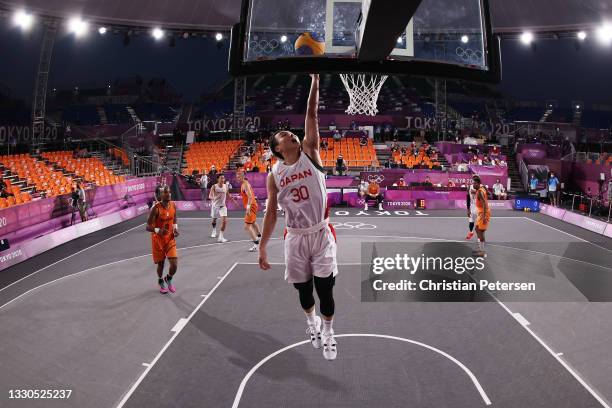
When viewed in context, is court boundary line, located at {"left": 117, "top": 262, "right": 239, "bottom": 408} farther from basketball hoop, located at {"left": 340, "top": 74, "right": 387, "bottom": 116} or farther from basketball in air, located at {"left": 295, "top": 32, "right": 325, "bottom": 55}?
basketball hoop, located at {"left": 340, "top": 74, "right": 387, "bottom": 116}

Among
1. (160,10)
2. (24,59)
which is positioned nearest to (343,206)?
(160,10)

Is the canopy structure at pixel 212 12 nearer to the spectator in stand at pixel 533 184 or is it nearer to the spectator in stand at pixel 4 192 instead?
the spectator in stand at pixel 533 184

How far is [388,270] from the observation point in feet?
33.9

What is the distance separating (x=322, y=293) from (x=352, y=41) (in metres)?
2.55

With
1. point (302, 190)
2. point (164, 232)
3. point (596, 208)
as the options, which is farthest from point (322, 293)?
point (596, 208)

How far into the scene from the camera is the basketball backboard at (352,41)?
4.56m

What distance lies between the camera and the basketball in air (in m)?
4.59

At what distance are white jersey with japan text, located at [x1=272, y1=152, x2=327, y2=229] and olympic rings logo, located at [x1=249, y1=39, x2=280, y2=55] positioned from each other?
133 cm

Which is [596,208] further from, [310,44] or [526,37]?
[310,44]

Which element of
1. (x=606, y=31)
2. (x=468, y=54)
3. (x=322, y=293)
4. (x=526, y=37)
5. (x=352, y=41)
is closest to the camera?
(x=322, y=293)

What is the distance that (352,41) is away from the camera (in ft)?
14.9

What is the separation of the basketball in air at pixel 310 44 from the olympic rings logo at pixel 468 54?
4.68 ft

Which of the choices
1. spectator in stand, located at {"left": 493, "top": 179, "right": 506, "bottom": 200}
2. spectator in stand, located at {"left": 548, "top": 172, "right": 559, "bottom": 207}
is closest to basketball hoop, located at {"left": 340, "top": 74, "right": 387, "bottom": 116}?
spectator in stand, located at {"left": 493, "top": 179, "right": 506, "bottom": 200}

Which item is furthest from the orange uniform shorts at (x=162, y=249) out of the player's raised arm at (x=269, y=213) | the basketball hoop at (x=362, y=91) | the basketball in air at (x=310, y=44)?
the basketball hoop at (x=362, y=91)
